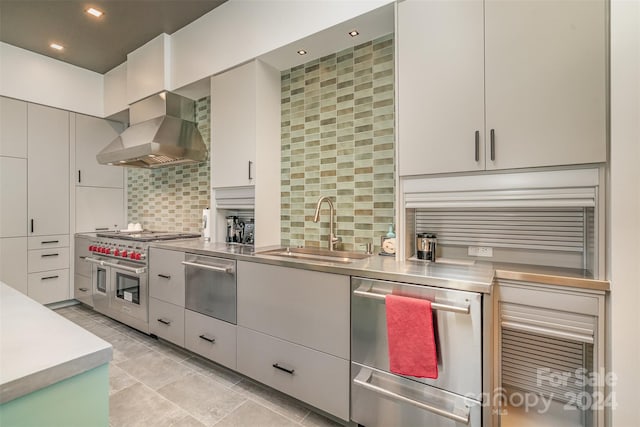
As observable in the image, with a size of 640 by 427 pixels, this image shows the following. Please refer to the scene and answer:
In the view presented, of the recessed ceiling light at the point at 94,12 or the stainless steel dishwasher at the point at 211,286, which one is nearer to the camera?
the stainless steel dishwasher at the point at 211,286

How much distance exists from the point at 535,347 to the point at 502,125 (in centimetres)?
119

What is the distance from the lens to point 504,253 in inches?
67.1

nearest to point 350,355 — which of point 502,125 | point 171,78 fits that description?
point 502,125

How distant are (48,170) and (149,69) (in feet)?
6.01

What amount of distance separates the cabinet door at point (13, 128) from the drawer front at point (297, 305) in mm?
3321

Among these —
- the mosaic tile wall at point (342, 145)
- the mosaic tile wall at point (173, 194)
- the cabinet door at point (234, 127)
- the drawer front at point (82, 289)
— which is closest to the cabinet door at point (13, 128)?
the mosaic tile wall at point (173, 194)

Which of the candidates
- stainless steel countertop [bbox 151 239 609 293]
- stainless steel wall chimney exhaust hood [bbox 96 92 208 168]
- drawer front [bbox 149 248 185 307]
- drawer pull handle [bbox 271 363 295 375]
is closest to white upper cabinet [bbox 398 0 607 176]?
stainless steel countertop [bbox 151 239 609 293]

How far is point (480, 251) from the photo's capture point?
176 cm

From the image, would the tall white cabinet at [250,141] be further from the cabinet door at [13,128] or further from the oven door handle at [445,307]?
the cabinet door at [13,128]

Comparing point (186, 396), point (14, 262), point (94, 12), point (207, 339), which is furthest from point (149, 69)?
point (186, 396)

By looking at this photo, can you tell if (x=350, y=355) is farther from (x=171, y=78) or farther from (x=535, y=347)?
(x=171, y=78)

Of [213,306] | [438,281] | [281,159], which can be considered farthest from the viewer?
[281,159]

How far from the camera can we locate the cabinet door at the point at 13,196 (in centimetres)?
324

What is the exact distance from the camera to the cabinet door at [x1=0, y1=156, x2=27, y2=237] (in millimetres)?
3240
